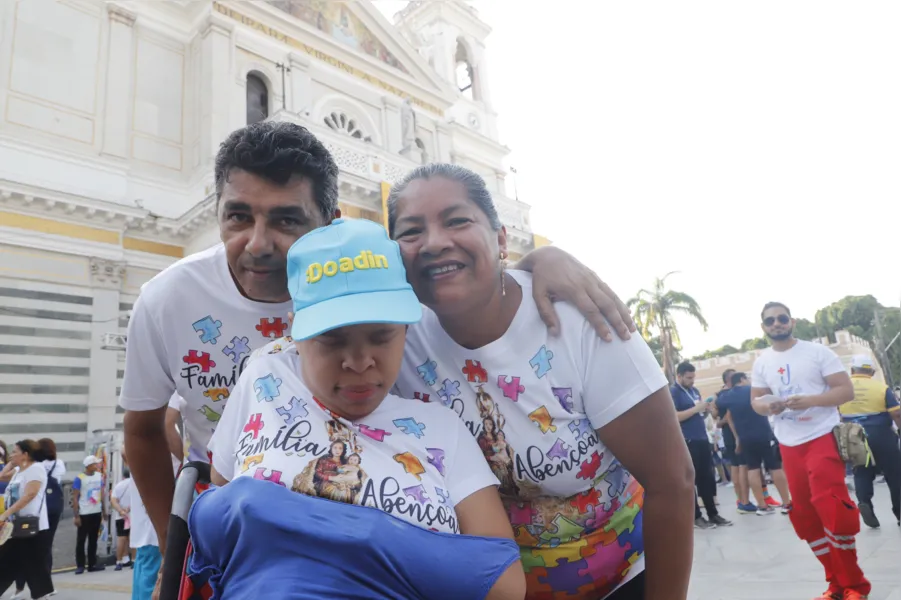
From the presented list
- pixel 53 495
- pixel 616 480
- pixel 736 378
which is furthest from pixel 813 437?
pixel 53 495

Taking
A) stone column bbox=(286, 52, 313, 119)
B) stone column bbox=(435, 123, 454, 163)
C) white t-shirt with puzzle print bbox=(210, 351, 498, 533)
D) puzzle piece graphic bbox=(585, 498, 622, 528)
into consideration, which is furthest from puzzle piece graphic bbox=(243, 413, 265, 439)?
stone column bbox=(435, 123, 454, 163)

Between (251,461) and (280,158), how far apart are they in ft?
2.97

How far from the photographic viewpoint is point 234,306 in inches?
77.0

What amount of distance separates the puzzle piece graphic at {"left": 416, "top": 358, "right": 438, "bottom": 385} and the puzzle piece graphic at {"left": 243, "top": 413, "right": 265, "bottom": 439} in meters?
0.52

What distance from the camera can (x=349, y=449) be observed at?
1.25 metres

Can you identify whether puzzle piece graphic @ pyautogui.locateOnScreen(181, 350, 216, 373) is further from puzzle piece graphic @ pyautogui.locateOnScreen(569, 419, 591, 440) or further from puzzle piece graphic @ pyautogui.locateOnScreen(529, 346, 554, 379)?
puzzle piece graphic @ pyautogui.locateOnScreen(569, 419, 591, 440)

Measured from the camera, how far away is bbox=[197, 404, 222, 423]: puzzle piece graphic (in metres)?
2.01

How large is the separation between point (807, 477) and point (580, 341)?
11.0 ft

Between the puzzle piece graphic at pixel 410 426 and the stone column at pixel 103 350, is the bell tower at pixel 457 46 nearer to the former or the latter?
the stone column at pixel 103 350

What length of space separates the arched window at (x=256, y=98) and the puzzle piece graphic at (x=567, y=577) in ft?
55.1

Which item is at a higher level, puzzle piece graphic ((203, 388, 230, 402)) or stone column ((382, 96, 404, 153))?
stone column ((382, 96, 404, 153))

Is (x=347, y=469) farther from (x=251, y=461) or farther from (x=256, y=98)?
(x=256, y=98)

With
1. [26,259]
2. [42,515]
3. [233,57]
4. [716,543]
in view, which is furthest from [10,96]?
[716,543]

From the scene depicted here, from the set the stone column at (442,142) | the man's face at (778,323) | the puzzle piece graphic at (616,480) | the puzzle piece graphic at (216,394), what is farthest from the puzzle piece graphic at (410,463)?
the stone column at (442,142)
